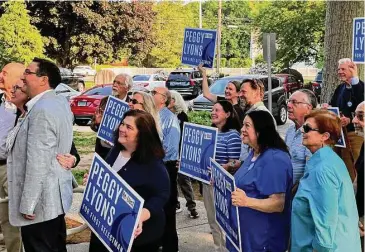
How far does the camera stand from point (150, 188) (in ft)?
12.1

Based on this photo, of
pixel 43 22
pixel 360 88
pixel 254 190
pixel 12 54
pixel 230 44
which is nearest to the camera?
pixel 254 190

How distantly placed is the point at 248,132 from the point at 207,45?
4553 millimetres

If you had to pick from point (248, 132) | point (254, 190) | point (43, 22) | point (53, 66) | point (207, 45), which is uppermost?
point (43, 22)

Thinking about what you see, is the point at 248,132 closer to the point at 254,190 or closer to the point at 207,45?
the point at 254,190

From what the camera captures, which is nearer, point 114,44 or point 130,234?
point 130,234

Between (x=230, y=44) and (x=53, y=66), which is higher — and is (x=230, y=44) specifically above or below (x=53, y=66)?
above

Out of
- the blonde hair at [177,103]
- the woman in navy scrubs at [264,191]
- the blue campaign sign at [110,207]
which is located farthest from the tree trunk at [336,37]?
the blue campaign sign at [110,207]

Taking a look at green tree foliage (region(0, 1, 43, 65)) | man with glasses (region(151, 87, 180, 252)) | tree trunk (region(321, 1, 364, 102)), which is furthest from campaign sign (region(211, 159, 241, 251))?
green tree foliage (region(0, 1, 43, 65))

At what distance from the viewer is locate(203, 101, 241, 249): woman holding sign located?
515 cm

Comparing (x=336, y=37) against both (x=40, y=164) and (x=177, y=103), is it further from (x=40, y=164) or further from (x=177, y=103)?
(x=40, y=164)

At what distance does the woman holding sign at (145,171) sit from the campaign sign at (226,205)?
39 centimetres

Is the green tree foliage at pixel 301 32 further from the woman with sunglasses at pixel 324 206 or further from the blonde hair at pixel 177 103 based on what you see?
the woman with sunglasses at pixel 324 206

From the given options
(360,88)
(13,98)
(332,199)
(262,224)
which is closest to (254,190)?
(262,224)

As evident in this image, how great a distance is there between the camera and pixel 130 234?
3.25 meters
